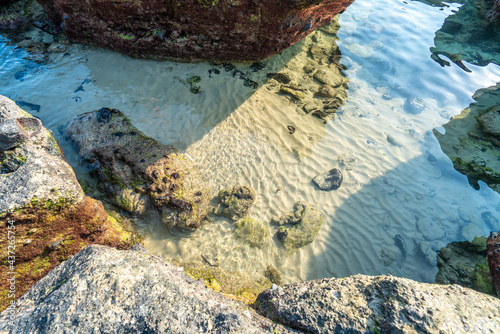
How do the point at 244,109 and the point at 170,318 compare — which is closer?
the point at 170,318

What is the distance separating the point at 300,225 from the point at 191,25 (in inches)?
209

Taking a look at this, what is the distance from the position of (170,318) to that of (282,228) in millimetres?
2681

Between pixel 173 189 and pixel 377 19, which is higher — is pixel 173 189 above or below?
below

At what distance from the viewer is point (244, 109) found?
19.5 feet

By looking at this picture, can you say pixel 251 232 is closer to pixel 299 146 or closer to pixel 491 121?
pixel 299 146

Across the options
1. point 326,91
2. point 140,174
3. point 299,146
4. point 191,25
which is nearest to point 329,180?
point 299,146

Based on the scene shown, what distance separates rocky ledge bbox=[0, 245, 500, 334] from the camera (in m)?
1.99

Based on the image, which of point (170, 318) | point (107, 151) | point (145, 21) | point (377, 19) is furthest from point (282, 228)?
point (377, 19)

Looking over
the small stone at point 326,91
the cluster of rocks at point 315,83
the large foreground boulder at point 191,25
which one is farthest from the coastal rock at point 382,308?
the large foreground boulder at point 191,25

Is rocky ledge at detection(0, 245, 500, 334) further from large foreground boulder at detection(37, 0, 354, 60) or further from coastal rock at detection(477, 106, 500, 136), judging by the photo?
coastal rock at detection(477, 106, 500, 136)

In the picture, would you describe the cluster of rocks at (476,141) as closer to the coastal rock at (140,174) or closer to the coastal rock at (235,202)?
the coastal rock at (235,202)

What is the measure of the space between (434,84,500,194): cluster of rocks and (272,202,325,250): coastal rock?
3887mm

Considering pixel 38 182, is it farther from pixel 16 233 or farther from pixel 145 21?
pixel 145 21

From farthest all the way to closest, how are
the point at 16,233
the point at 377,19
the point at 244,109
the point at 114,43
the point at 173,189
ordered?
the point at 377,19 < the point at 114,43 < the point at 244,109 < the point at 173,189 < the point at 16,233
